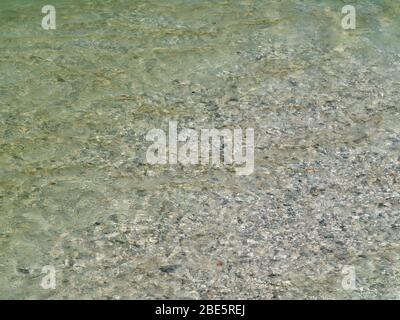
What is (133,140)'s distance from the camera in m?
3.29

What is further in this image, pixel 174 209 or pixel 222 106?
pixel 222 106

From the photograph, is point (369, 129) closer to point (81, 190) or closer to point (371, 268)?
point (371, 268)

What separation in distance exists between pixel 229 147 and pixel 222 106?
331 millimetres

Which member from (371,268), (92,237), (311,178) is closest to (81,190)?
(92,237)

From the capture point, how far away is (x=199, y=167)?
3123mm

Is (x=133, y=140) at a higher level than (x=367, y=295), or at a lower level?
higher

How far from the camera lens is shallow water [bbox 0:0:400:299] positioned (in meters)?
2.61

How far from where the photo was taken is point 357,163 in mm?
3121

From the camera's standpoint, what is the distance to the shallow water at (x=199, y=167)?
261 cm

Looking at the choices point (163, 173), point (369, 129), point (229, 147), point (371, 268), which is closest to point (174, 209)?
point (163, 173)
